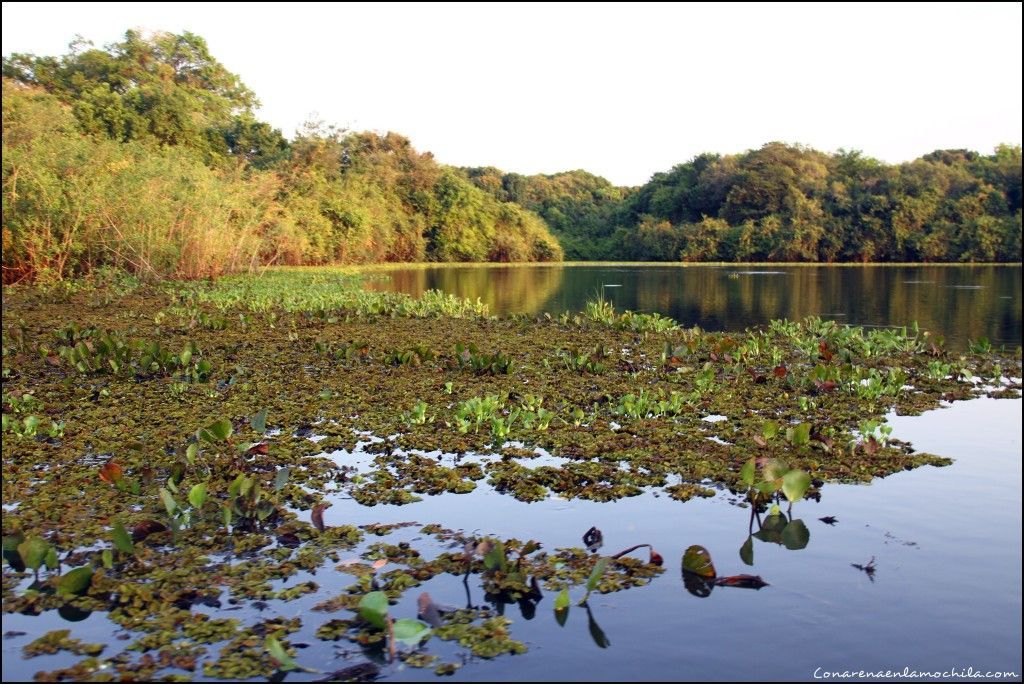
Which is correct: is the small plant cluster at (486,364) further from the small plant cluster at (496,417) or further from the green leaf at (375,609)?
the green leaf at (375,609)

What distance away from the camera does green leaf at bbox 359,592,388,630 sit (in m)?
3.07

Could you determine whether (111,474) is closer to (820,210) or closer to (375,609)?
(375,609)

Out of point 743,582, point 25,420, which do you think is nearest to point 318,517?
point 743,582

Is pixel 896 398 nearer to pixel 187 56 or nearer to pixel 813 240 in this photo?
pixel 813 240

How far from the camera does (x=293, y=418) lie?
20.9 feet

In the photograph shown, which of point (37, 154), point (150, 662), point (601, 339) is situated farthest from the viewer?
point (37, 154)

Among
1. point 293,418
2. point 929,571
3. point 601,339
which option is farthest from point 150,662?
point 601,339

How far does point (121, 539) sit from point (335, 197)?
29993mm

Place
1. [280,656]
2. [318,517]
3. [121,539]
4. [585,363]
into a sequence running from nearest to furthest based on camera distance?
[280,656] → [121,539] → [318,517] → [585,363]

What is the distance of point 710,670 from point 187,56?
43.6 m

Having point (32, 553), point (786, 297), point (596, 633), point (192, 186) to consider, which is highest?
point (192, 186)

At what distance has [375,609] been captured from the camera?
3.07 metres

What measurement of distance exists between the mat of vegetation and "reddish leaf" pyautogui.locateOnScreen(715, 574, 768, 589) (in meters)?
0.31

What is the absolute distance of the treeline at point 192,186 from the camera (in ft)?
56.3
